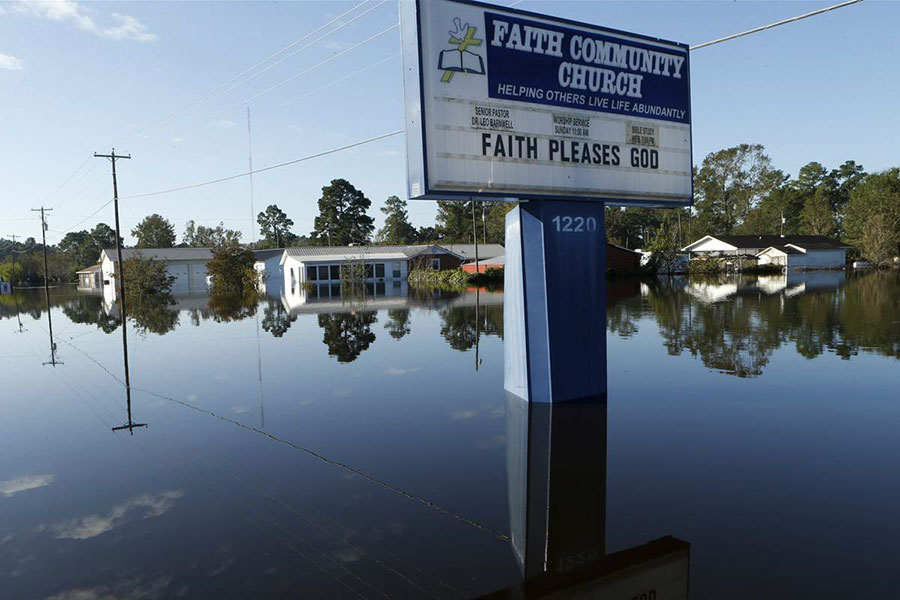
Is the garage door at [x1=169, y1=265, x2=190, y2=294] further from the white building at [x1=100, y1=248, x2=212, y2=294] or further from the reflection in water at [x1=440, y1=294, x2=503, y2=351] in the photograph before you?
the reflection in water at [x1=440, y1=294, x2=503, y2=351]

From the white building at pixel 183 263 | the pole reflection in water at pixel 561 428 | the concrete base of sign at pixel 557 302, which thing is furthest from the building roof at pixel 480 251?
the pole reflection in water at pixel 561 428

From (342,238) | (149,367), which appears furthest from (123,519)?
(342,238)

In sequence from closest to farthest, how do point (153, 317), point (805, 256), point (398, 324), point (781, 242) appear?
point (398, 324), point (153, 317), point (805, 256), point (781, 242)

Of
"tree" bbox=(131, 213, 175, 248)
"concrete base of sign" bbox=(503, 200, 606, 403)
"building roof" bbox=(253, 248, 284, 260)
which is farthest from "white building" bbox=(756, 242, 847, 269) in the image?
"tree" bbox=(131, 213, 175, 248)

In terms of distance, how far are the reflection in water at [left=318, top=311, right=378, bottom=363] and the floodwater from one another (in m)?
0.80

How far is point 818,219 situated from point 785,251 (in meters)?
29.1

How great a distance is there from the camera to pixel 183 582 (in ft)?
15.3

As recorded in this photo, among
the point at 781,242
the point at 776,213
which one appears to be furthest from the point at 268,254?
the point at 776,213

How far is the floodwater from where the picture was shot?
477cm

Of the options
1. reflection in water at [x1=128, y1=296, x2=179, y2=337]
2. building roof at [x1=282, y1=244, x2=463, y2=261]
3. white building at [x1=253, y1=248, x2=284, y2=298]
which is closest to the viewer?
reflection in water at [x1=128, y1=296, x2=179, y2=337]

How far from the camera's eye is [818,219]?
92125 millimetres

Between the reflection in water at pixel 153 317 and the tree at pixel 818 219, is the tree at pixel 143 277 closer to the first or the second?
the reflection in water at pixel 153 317

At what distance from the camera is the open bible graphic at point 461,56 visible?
9352 mm

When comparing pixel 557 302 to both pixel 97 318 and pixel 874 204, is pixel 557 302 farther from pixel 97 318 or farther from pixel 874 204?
pixel 874 204
